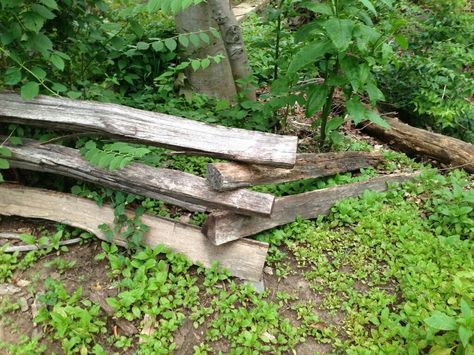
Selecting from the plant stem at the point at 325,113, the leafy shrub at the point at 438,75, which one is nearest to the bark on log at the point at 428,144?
the leafy shrub at the point at 438,75

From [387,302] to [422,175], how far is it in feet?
5.37

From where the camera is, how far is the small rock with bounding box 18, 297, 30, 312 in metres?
2.76

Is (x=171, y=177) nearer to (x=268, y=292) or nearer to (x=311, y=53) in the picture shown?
(x=268, y=292)

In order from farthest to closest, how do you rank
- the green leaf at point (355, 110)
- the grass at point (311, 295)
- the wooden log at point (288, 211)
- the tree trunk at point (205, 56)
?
the tree trunk at point (205, 56) < the green leaf at point (355, 110) < the wooden log at point (288, 211) < the grass at point (311, 295)

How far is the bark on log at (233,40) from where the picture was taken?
413 cm

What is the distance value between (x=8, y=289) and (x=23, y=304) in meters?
0.19

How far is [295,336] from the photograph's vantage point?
2.70 m

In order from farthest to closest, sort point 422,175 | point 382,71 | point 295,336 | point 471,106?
1. point 382,71
2. point 471,106
3. point 422,175
4. point 295,336

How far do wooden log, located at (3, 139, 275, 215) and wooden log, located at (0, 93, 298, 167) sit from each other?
23 cm

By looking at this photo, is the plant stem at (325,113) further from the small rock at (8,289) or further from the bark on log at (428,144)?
the small rock at (8,289)

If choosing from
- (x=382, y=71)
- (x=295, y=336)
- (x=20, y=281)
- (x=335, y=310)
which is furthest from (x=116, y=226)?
(x=382, y=71)

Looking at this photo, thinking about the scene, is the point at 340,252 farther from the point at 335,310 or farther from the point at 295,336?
the point at 295,336

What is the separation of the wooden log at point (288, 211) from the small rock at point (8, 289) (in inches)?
58.5

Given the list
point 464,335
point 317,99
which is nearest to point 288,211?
point 317,99
